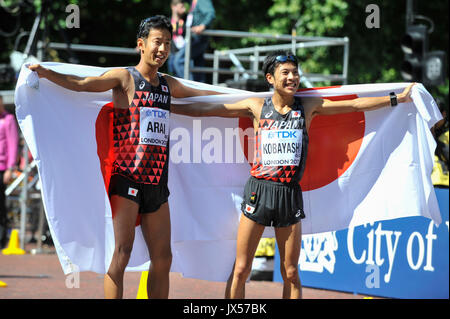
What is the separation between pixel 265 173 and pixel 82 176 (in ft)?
4.72

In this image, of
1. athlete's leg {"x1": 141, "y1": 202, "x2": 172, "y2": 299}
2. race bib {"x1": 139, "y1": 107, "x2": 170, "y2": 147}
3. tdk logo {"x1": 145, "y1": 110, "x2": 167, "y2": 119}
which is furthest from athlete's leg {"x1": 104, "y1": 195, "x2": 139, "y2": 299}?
tdk logo {"x1": 145, "y1": 110, "x2": 167, "y2": 119}

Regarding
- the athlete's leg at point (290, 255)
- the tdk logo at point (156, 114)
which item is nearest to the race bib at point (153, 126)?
the tdk logo at point (156, 114)

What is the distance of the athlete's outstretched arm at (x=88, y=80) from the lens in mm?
5266

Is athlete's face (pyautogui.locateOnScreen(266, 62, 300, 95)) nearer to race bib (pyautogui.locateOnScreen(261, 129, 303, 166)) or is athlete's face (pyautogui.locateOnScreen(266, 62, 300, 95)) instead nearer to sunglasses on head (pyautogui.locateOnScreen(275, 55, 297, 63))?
sunglasses on head (pyautogui.locateOnScreen(275, 55, 297, 63))

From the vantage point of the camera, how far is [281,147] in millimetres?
5688

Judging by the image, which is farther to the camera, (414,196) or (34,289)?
(34,289)

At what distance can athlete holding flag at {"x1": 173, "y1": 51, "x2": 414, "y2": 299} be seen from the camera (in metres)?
5.71

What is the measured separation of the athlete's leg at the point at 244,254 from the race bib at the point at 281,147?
51cm

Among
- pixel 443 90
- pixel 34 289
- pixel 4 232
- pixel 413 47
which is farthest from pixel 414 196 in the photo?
pixel 443 90

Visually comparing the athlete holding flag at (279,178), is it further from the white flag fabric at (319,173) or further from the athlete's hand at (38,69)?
the athlete's hand at (38,69)

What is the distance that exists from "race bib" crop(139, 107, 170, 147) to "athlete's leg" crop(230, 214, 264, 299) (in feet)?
3.11

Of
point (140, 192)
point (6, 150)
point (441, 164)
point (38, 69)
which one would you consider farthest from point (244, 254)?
point (6, 150)

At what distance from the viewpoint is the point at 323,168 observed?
6.52m

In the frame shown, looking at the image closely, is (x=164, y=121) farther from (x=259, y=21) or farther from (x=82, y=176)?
(x=259, y=21)
